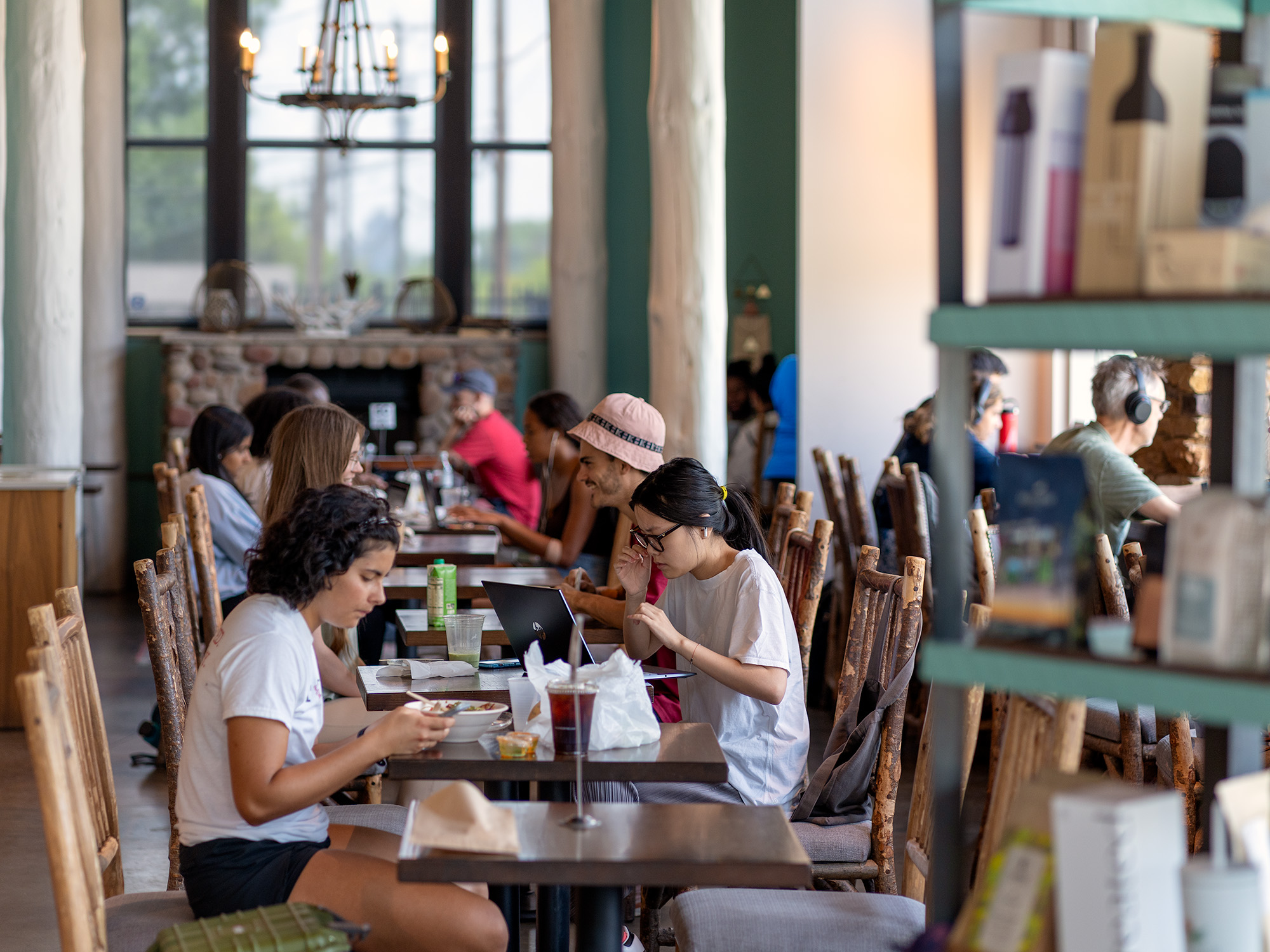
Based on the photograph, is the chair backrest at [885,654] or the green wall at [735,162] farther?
the green wall at [735,162]

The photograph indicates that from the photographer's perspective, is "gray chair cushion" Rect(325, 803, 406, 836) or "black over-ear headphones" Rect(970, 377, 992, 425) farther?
"black over-ear headphones" Rect(970, 377, 992, 425)

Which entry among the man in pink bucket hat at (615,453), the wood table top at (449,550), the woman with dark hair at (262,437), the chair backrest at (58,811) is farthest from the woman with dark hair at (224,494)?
the chair backrest at (58,811)

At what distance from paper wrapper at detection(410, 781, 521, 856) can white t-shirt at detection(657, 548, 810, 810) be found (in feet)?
3.10

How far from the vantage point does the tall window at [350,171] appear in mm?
9375

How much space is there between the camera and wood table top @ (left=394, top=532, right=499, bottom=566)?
4660 millimetres

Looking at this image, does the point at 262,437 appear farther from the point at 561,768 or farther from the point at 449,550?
the point at 561,768

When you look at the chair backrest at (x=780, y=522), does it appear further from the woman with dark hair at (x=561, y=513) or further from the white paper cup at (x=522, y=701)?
the white paper cup at (x=522, y=701)

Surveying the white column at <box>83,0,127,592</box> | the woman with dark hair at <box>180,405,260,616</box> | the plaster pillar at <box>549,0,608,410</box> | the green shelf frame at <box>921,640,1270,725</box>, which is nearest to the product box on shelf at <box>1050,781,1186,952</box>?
the green shelf frame at <box>921,640,1270,725</box>

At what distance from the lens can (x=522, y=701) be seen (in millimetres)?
2357

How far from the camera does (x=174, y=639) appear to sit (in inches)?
118

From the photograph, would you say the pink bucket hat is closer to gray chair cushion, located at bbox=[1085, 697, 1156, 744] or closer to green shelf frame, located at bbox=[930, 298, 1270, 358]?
gray chair cushion, located at bbox=[1085, 697, 1156, 744]

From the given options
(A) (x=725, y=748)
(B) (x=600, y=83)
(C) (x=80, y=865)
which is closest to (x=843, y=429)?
(B) (x=600, y=83)

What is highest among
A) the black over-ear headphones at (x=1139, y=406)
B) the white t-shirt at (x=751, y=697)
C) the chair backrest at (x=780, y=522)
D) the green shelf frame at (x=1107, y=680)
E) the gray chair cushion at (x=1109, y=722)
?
the black over-ear headphones at (x=1139, y=406)

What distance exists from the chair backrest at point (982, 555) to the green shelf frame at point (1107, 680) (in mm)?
1985
